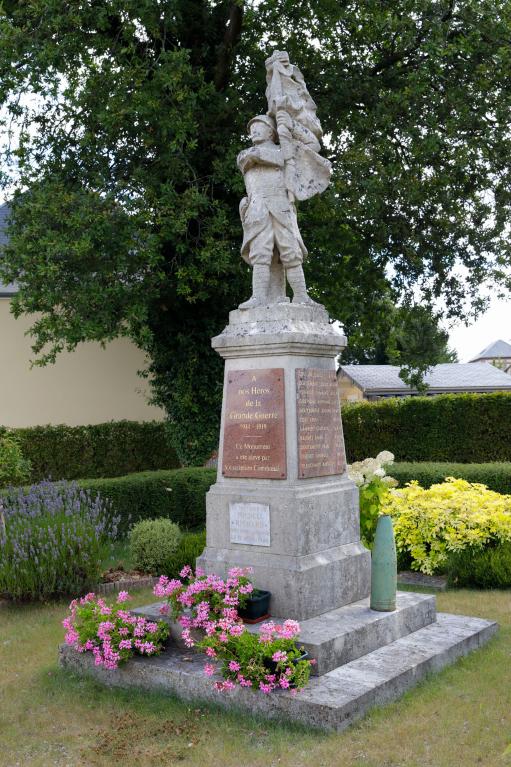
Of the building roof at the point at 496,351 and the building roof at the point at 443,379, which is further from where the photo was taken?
the building roof at the point at 496,351

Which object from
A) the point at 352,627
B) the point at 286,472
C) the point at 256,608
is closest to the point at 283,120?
the point at 286,472

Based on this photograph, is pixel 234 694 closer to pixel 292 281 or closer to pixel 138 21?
pixel 292 281

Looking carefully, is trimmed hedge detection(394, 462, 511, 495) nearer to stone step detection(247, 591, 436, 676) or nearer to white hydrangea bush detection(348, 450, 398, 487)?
white hydrangea bush detection(348, 450, 398, 487)

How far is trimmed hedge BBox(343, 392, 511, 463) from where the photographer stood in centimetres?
1748

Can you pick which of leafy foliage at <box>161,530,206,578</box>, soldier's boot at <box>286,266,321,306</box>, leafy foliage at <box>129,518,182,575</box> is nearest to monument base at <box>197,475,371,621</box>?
soldier's boot at <box>286,266,321,306</box>

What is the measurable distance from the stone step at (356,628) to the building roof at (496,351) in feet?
186

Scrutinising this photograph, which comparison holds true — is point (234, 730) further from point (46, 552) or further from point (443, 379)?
point (443, 379)

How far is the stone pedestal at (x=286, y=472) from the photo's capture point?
19.3 feet

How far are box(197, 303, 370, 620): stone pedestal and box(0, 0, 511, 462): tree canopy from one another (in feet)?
17.4

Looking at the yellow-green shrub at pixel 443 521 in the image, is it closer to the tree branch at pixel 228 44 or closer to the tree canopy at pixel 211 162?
the tree canopy at pixel 211 162

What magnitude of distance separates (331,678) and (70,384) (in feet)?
48.9

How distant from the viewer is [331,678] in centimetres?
514

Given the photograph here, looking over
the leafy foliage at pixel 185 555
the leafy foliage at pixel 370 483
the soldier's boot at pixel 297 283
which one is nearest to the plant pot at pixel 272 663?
the soldier's boot at pixel 297 283

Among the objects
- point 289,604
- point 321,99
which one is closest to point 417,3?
point 321,99
